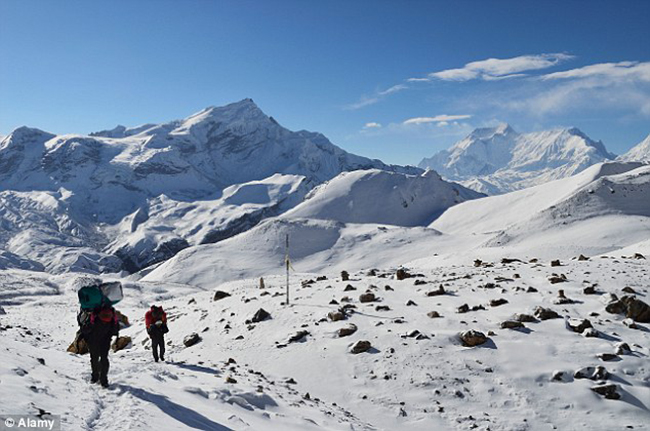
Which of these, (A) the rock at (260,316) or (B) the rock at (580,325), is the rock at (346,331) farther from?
(B) the rock at (580,325)

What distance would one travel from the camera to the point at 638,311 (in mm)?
17266

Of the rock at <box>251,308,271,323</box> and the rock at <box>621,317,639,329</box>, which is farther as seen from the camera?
the rock at <box>251,308,271,323</box>

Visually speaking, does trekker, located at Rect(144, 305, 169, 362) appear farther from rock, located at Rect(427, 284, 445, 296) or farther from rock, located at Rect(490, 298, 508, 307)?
rock, located at Rect(490, 298, 508, 307)

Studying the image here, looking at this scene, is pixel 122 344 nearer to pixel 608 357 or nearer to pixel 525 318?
pixel 525 318

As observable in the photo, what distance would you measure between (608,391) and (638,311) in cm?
559

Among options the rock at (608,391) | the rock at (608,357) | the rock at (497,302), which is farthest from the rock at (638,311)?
the rock at (608,391)

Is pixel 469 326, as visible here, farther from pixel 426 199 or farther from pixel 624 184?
pixel 426 199

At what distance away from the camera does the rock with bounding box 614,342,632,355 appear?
1472 cm

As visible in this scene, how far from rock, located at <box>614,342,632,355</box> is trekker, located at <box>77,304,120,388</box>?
1477cm

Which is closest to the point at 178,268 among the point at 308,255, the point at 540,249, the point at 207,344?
the point at 308,255

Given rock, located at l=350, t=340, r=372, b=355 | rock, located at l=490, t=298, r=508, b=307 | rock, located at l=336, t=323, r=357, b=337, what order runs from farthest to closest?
rock, located at l=490, t=298, r=508, b=307 → rock, located at l=336, t=323, r=357, b=337 → rock, located at l=350, t=340, r=372, b=355

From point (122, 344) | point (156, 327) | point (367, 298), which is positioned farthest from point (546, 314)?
point (122, 344)

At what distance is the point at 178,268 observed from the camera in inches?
3780

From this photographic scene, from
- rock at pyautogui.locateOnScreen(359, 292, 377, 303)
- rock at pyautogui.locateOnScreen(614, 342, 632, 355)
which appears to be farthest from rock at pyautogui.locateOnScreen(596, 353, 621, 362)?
rock at pyautogui.locateOnScreen(359, 292, 377, 303)
